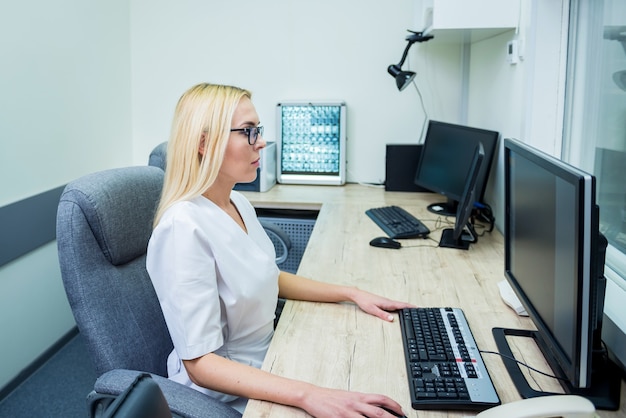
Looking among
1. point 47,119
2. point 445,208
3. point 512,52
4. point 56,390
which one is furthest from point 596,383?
point 47,119

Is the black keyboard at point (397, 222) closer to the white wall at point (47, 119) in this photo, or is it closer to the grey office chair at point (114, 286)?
the grey office chair at point (114, 286)

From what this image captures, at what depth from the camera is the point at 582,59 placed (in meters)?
1.85

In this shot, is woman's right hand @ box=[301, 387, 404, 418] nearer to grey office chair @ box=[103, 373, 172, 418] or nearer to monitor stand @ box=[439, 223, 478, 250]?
grey office chair @ box=[103, 373, 172, 418]

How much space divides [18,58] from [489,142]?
1.92 meters

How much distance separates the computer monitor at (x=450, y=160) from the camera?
238 centimetres

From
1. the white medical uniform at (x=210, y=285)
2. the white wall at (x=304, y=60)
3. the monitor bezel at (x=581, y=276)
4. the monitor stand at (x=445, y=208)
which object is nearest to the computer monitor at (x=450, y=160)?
the monitor stand at (x=445, y=208)

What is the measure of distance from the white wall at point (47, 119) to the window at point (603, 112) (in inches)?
82.0

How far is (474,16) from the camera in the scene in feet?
7.39

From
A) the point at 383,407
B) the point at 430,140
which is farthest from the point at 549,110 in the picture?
the point at 383,407

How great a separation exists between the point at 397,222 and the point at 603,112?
870mm

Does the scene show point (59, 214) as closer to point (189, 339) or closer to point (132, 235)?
point (132, 235)

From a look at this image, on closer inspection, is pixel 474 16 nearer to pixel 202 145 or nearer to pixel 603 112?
pixel 603 112

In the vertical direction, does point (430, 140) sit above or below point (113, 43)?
below

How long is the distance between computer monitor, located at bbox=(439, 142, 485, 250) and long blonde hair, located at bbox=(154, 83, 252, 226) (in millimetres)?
891
